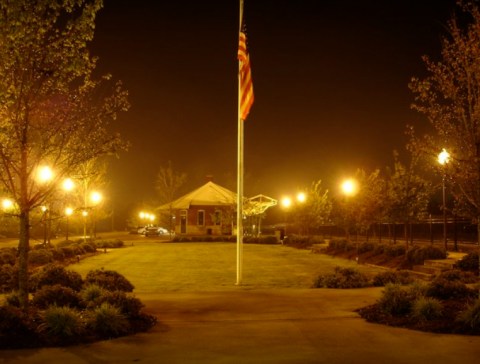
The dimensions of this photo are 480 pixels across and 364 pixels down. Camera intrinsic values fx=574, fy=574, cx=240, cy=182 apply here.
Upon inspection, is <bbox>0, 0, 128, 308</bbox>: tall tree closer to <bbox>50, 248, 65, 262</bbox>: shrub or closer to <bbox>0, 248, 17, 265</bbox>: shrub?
<bbox>0, 248, 17, 265</bbox>: shrub

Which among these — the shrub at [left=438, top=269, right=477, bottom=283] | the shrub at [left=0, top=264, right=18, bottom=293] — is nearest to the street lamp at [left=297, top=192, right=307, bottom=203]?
the shrub at [left=438, top=269, right=477, bottom=283]

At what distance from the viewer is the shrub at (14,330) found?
8.45 meters

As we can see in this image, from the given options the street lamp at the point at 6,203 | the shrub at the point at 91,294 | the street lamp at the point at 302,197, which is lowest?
the shrub at the point at 91,294

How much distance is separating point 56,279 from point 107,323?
15.3 feet

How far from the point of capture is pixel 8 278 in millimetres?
15648

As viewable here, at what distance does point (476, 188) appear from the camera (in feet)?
34.9

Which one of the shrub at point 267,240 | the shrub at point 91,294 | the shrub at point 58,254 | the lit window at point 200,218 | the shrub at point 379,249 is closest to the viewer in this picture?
the shrub at point 91,294

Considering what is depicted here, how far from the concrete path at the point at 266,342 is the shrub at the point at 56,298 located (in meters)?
1.64

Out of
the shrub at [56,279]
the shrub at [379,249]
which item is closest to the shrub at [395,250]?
the shrub at [379,249]

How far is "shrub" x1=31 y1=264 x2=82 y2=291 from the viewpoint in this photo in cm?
1304

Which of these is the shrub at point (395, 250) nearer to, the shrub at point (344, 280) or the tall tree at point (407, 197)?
the tall tree at point (407, 197)

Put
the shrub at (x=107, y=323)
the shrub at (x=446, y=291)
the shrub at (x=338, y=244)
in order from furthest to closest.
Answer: the shrub at (x=338, y=244) → the shrub at (x=446, y=291) → the shrub at (x=107, y=323)

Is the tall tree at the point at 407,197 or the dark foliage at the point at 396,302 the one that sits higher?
the tall tree at the point at 407,197

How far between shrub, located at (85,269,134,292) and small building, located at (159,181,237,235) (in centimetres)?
4803
